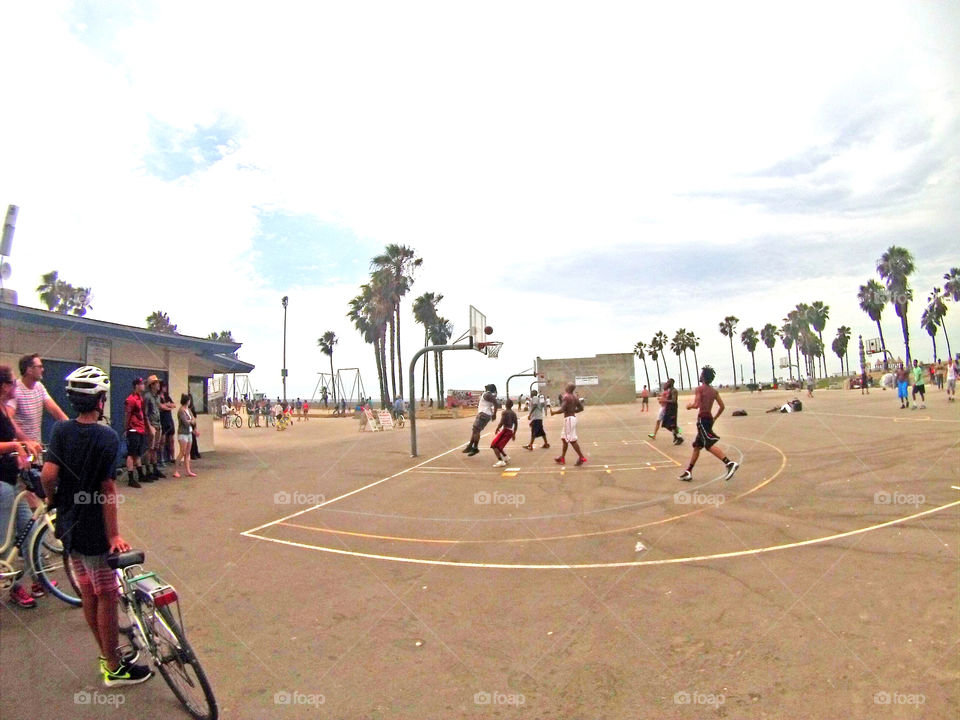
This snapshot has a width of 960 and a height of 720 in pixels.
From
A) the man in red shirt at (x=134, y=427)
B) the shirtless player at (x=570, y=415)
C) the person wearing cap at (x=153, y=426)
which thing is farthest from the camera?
the shirtless player at (x=570, y=415)

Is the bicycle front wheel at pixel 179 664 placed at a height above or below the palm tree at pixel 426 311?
below

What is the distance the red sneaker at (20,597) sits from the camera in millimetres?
4695

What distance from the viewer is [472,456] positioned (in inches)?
617

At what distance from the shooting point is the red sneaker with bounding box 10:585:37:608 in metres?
4.70

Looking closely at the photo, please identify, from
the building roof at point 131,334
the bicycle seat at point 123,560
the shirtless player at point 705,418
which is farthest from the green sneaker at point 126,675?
the shirtless player at point 705,418

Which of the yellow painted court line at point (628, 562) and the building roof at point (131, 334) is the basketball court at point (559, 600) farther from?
the building roof at point (131, 334)

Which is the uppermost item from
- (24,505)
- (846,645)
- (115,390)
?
(115,390)

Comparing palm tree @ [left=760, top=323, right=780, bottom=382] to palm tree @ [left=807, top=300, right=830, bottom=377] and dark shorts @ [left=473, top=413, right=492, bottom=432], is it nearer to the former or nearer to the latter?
palm tree @ [left=807, top=300, right=830, bottom=377]

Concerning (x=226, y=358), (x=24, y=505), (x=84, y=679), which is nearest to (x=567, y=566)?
(x=84, y=679)

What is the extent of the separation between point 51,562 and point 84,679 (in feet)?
6.15

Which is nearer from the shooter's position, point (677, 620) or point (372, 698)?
point (372, 698)

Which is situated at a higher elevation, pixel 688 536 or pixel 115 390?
pixel 115 390

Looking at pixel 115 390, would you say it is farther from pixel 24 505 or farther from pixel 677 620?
pixel 677 620

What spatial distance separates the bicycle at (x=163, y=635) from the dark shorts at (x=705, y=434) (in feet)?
28.7
